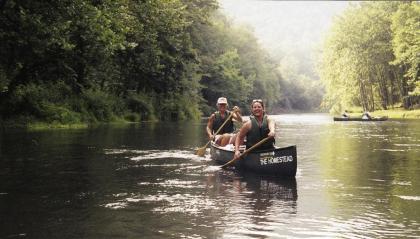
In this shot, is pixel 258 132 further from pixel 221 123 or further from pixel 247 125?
pixel 221 123

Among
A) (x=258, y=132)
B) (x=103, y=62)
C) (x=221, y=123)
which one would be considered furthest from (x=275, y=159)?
(x=103, y=62)

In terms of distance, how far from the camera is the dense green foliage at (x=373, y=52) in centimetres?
6712

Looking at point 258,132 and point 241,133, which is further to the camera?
point 241,133

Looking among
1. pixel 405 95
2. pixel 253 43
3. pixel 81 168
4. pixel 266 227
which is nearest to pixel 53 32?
pixel 81 168

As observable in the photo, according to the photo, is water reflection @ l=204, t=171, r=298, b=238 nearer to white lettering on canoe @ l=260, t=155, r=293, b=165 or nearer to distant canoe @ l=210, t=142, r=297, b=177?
distant canoe @ l=210, t=142, r=297, b=177

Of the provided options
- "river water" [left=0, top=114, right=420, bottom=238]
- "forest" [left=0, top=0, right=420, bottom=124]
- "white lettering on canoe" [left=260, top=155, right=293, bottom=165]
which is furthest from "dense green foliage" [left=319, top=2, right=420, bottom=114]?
"white lettering on canoe" [left=260, top=155, right=293, bottom=165]

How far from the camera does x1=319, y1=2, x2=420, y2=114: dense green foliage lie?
67125 millimetres

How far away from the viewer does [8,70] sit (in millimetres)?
31344

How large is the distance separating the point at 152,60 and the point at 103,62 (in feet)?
38.3

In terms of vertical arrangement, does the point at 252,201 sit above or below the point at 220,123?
below

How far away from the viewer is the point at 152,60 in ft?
143

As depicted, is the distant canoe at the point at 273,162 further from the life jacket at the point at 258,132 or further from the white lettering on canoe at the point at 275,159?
the life jacket at the point at 258,132

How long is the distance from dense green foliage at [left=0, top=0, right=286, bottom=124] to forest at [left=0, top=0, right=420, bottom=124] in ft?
0.23

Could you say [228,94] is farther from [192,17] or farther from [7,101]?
[7,101]
